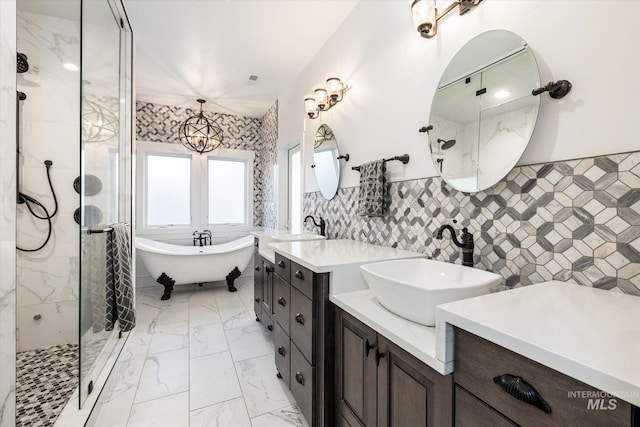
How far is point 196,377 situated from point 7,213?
156 cm

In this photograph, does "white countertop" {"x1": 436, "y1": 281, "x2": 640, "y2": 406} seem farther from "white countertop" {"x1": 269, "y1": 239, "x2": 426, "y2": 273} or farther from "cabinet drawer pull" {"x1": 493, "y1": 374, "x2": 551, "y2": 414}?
"white countertop" {"x1": 269, "y1": 239, "x2": 426, "y2": 273}

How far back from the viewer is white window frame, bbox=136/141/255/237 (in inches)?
167

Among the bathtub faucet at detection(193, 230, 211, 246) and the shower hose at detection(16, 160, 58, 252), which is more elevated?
the shower hose at detection(16, 160, 58, 252)

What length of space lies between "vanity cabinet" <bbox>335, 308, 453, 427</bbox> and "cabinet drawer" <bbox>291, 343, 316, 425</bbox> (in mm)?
162

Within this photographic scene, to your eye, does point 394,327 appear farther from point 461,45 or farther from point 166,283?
point 166,283

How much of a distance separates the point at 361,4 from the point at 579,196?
6.93 ft

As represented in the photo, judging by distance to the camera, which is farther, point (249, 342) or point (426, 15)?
point (249, 342)

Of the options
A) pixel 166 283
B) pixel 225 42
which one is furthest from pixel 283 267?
pixel 166 283

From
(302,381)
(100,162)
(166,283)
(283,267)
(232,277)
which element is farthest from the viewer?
(232,277)

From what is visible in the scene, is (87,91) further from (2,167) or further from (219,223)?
(219,223)

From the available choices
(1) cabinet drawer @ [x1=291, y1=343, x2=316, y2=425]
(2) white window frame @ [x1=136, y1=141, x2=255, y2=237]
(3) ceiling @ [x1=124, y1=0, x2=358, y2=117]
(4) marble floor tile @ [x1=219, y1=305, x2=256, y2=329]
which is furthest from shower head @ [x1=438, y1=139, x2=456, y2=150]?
(2) white window frame @ [x1=136, y1=141, x2=255, y2=237]

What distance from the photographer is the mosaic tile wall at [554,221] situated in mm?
866

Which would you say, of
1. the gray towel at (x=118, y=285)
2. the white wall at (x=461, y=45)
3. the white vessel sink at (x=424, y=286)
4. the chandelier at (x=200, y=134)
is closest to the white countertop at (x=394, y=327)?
the white vessel sink at (x=424, y=286)

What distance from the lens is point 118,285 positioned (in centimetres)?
205
